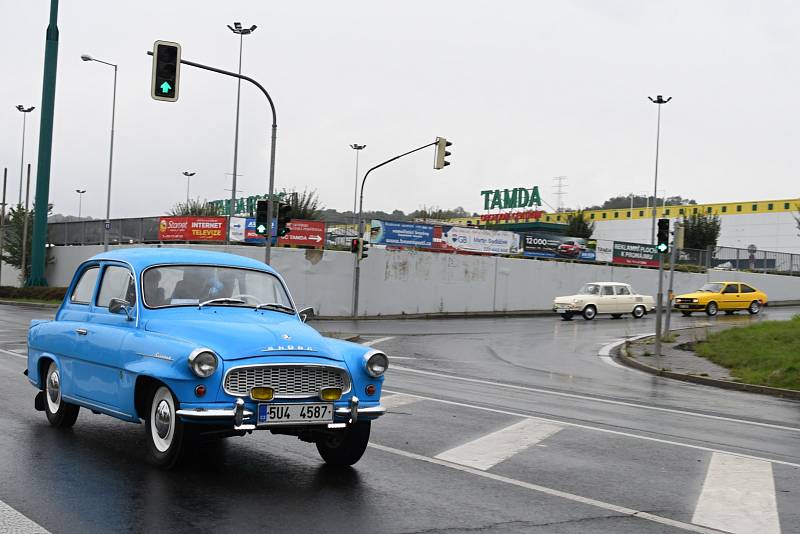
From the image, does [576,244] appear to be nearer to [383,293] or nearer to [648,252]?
[648,252]

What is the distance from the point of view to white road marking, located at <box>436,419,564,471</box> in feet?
26.3

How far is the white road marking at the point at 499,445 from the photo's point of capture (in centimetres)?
802

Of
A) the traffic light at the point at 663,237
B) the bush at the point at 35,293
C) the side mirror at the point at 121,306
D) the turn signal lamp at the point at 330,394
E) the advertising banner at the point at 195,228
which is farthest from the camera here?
the bush at the point at 35,293

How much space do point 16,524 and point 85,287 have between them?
395 cm

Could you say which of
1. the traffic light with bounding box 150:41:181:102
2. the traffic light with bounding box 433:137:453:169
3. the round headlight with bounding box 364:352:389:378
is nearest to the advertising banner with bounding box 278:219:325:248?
the traffic light with bounding box 433:137:453:169

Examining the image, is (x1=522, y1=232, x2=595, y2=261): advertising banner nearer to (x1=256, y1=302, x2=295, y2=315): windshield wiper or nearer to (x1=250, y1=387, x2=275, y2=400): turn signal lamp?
(x1=256, y1=302, x2=295, y2=315): windshield wiper

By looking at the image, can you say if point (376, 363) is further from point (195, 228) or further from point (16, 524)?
point (195, 228)

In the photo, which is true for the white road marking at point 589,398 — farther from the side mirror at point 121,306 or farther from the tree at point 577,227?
the tree at point 577,227

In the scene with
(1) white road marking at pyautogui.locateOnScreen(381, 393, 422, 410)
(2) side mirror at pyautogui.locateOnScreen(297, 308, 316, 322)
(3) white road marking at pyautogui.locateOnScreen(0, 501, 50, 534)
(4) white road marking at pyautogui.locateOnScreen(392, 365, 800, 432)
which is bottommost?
(4) white road marking at pyautogui.locateOnScreen(392, 365, 800, 432)

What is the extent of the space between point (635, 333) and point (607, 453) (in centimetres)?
2582

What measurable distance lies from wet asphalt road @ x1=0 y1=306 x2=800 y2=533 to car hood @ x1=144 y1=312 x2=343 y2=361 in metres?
0.95

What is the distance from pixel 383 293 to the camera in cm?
4400

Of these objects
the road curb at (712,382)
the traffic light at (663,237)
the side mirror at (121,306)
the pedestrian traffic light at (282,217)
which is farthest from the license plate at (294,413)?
the pedestrian traffic light at (282,217)

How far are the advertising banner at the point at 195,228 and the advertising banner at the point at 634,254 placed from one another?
80.8ft
